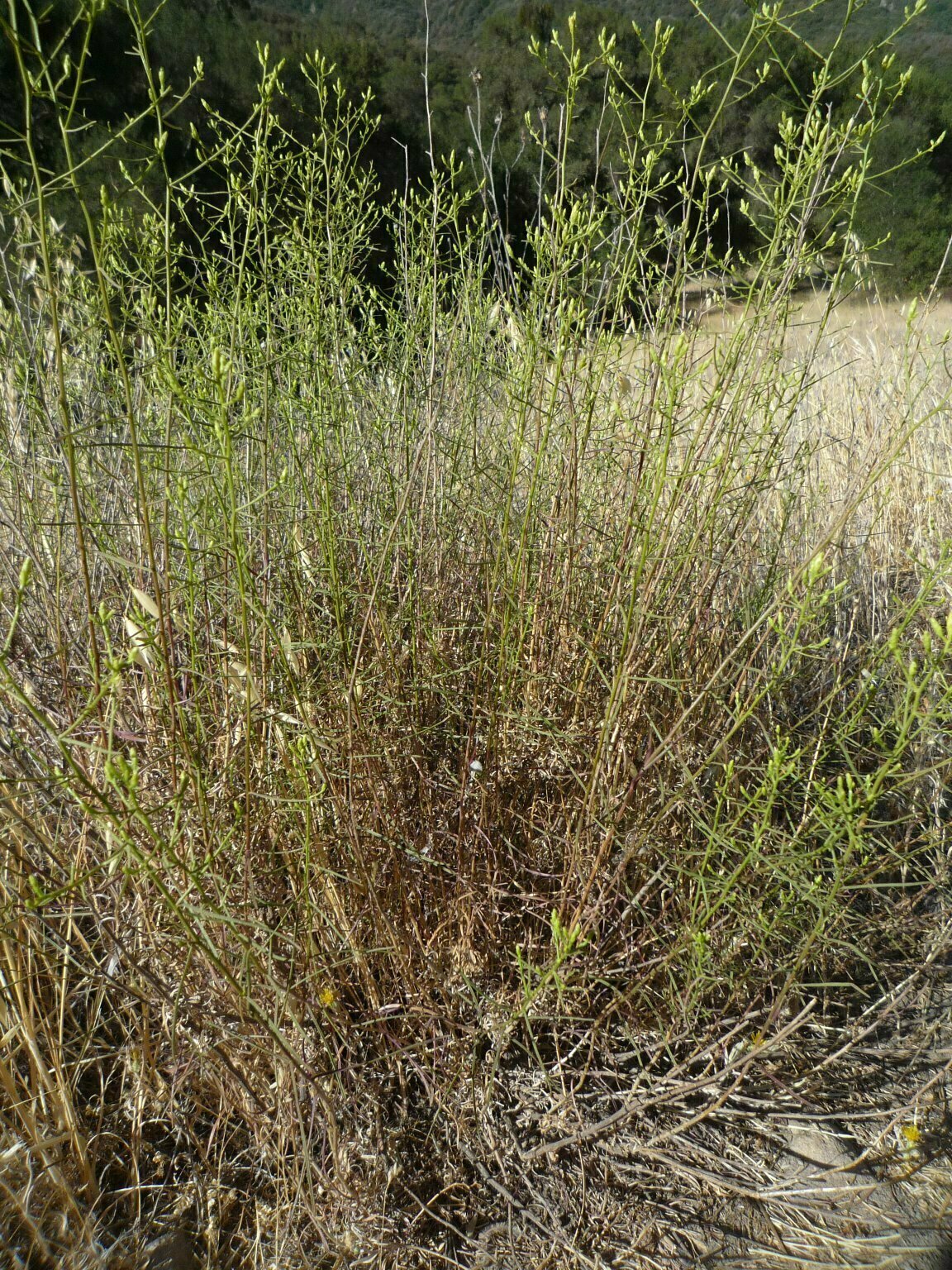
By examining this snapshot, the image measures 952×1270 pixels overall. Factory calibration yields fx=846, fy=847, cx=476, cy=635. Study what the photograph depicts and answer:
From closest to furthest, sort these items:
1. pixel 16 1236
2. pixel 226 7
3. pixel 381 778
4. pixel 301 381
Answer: pixel 16 1236
pixel 381 778
pixel 301 381
pixel 226 7

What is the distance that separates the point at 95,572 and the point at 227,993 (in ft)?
4.04

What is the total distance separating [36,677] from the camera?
5.73 feet

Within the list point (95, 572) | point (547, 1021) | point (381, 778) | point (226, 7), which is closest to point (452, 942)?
point (547, 1021)

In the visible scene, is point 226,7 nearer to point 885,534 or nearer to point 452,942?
point 885,534

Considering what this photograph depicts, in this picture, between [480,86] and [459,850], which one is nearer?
[459,850]

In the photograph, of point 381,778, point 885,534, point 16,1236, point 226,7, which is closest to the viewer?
point 16,1236

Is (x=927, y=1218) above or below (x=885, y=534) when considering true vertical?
below

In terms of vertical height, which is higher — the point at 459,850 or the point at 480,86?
the point at 480,86

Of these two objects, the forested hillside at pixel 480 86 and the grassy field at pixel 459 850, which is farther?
the forested hillside at pixel 480 86

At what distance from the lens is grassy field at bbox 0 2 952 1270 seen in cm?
121

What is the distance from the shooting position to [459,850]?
1497 mm

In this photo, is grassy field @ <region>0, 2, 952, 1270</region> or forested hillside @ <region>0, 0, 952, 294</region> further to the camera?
forested hillside @ <region>0, 0, 952, 294</region>

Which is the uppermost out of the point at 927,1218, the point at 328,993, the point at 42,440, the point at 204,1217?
the point at 42,440

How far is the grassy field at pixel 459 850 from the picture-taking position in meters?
1.21
